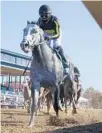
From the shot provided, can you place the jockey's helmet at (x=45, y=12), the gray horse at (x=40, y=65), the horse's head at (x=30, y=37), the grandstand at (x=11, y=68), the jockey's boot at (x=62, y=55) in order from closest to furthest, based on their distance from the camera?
1. the horse's head at (x=30, y=37)
2. the gray horse at (x=40, y=65)
3. the jockey's helmet at (x=45, y=12)
4. the jockey's boot at (x=62, y=55)
5. the grandstand at (x=11, y=68)

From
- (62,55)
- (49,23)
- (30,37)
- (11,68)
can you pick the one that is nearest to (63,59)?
(62,55)

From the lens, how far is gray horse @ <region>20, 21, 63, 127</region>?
9359 mm

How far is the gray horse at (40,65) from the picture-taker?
30.7ft

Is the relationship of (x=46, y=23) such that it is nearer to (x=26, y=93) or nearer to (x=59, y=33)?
(x=59, y=33)

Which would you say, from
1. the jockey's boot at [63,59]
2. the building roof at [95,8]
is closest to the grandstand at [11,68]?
the jockey's boot at [63,59]

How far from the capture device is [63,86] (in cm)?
1315

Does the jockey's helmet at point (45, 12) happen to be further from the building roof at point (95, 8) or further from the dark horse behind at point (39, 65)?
the building roof at point (95, 8)

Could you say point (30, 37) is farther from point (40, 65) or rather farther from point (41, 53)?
point (40, 65)

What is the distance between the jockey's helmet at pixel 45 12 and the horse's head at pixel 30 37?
1.08m

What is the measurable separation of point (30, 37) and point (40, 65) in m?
1.02

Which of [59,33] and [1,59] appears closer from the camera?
[59,33]

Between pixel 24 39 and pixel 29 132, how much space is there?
2.18 metres

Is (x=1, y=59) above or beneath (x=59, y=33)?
above

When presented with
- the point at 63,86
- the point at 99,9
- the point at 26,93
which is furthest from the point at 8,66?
the point at 99,9
